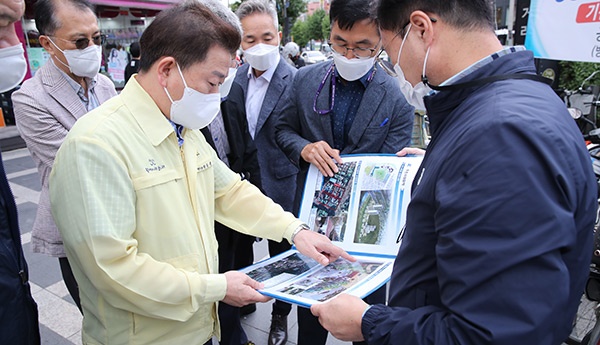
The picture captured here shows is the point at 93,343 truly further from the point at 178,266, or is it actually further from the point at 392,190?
the point at 392,190

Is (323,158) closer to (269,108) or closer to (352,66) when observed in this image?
(352,66)

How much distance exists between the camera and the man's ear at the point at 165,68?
4.11ft

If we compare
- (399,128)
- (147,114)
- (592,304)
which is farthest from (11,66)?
(592,304)

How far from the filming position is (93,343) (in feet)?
4.42

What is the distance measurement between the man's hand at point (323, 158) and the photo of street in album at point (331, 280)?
41cm

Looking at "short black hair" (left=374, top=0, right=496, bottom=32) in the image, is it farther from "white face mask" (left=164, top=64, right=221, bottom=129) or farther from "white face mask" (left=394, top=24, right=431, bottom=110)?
"white face mask" (left=164, top=64, right=221, bottom=129)

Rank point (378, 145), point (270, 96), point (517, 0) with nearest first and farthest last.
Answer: point (378, 145), point (270, 96), point (517, 0)

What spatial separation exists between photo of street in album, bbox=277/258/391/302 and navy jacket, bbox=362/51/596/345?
0.39m

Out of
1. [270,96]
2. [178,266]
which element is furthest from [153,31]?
[270,96]

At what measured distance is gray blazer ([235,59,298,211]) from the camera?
8.79 feet

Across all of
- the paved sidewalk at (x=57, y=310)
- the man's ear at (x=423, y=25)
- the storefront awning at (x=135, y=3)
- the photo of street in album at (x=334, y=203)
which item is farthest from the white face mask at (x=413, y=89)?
the storefront awning at (x=135, y=3)

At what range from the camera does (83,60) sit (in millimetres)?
2090

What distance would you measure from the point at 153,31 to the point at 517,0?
16.7 ft

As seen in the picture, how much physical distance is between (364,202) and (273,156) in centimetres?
114
